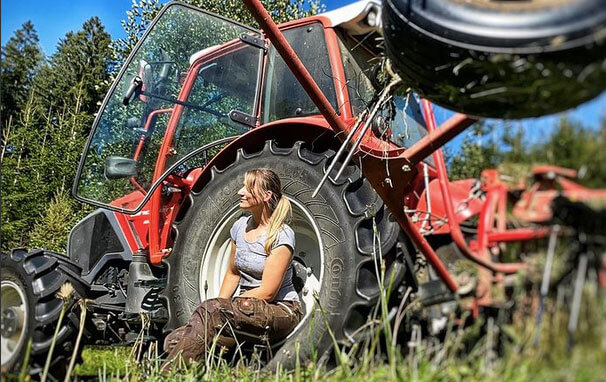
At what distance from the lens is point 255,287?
2652mm

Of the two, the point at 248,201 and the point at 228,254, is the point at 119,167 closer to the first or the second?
the point at 228,254

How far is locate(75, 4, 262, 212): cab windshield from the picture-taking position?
306 centimetres

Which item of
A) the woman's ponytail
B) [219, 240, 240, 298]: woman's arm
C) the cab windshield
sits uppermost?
the cab windshield

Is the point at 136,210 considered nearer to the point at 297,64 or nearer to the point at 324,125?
the point at 324,125

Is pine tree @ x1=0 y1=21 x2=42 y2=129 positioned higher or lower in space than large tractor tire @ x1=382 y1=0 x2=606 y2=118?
higher

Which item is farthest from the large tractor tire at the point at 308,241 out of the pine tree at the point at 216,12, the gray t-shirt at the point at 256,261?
the pine tree at the point at 216,12

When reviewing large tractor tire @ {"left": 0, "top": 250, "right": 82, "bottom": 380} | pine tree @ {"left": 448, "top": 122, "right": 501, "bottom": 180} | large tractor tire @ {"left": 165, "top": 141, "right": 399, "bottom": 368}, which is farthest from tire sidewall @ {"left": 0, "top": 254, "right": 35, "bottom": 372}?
pine tree @ {"left": 448, "top": 122, "right": 501, "bottom": 180}

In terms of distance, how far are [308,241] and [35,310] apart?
1.27 m

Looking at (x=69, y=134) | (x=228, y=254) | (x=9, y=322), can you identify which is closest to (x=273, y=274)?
(x=228, y=254)

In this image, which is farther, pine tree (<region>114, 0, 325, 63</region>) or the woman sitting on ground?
pine tree (<region>114, 0, 325, 63</region>)

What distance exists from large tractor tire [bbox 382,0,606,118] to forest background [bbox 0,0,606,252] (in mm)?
43

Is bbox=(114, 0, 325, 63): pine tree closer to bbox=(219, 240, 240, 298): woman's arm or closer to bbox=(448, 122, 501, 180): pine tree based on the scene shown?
bbox=(219, 240, 240, 298): woman's arm

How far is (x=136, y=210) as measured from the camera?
2920mm

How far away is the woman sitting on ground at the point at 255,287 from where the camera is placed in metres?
2.33
